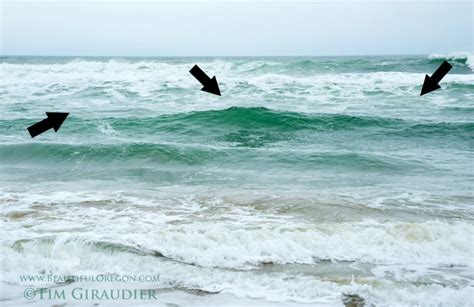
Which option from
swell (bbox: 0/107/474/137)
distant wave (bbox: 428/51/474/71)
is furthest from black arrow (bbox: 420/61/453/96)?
distant wave (bbox: 428/51/474/71)

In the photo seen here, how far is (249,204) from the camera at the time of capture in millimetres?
6719

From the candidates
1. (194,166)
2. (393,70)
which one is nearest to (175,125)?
(194,166)

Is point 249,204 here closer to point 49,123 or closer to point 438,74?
point 49,123

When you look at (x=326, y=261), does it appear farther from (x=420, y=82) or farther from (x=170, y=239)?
(x=420, y=82)

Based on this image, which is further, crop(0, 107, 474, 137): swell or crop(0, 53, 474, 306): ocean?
crop(0, 107, 474, 137): swell

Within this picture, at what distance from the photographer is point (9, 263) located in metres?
4.61

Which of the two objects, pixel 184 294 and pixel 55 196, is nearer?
pixel 184 294

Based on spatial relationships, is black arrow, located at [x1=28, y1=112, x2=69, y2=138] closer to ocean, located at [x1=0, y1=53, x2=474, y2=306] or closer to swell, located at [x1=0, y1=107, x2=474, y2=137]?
ocean, located at [x1=0, y1=53, x2=474, y2=306]

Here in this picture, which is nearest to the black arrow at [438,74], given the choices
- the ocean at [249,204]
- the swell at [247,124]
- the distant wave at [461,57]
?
the ocean at [249,204]

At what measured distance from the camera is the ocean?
13.9 feet

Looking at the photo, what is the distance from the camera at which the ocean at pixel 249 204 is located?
4.23m

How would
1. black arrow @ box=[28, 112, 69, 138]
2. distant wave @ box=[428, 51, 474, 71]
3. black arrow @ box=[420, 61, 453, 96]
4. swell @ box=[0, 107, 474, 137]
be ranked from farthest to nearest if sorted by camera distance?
distant wave @ box=[428, 51, 474, 71]
swell @ box=[0, 107, 474, 137]
black arrow @ box=[28, 112, 69, 138]
black arrow @ box=[420, 61, 453, 96]

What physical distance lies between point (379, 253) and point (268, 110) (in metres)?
11.0

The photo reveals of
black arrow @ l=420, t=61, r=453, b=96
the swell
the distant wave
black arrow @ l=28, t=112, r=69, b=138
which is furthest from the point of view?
the distant wave
